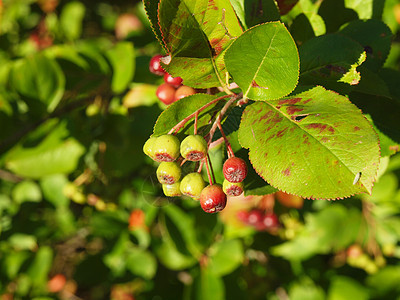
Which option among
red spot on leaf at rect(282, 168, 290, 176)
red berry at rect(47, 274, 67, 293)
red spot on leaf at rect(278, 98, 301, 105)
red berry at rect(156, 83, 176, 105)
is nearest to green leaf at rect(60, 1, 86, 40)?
red berry at rect(47, 274, 67, 293)

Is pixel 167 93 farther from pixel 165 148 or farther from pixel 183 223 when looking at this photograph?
pixel 183 223

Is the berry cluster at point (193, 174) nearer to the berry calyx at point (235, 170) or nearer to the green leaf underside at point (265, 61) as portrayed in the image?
the berry calyx at point (235, 170)

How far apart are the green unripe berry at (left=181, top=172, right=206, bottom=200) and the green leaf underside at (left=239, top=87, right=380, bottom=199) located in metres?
0.16

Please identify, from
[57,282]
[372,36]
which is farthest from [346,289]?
[57,282]

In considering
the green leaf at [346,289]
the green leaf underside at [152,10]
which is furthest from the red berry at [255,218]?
the green leaf underside at [152,10]

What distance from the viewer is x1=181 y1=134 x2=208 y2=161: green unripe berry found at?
782mm

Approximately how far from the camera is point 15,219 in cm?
219

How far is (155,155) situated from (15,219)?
1.79 meters

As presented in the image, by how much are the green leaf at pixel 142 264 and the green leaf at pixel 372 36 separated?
1.75m

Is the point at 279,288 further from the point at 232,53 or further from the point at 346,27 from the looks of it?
the point at 232,53

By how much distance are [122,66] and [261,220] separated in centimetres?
123

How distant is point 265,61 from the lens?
79cm

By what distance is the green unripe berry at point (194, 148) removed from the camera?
0.78 m

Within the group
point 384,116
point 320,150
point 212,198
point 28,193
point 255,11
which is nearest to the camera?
point 320,150
